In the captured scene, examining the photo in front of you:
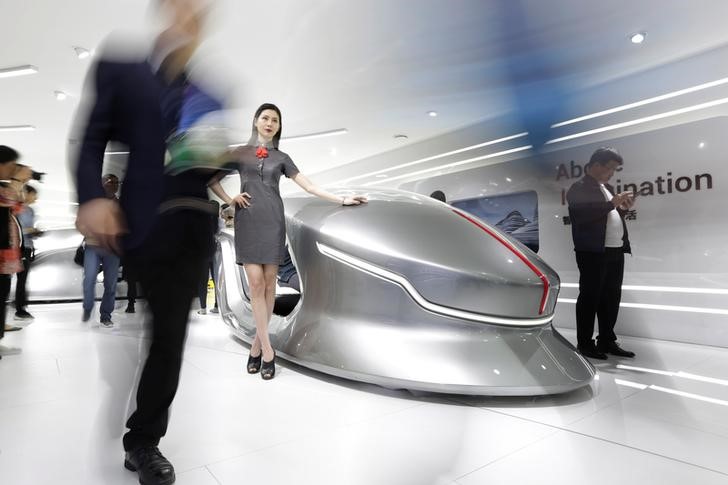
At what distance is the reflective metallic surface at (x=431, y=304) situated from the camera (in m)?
1.12

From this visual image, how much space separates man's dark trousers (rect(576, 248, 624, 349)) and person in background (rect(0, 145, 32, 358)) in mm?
2171

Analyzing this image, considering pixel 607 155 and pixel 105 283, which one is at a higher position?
pixel 607 155

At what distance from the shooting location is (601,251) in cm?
116

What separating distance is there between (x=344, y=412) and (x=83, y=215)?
2.80 ft

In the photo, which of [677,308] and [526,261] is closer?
[526,261]

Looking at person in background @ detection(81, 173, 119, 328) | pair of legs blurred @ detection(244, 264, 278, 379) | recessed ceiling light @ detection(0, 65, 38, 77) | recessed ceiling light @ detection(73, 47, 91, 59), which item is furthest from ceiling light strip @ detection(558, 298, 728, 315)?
recessed ceiling light @ detection(0, 65, 38, 77)

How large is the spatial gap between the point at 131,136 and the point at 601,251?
1.19 meters

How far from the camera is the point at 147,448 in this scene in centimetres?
81

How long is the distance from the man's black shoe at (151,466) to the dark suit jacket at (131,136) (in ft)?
1.65

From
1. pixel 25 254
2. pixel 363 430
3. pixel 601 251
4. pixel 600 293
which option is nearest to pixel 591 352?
pixel 600 293

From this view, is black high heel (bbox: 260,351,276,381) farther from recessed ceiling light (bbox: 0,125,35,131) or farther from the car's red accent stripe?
recessed ceiling light (bbox: 0,125,35,131)

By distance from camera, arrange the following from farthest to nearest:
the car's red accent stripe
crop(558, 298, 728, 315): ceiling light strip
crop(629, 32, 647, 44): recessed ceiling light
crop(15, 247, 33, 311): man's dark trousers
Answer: crop(15, 247, 33, 311): man's dark trousers
crop(558, 298, 728, 315): ceiling light strip
the car's red accent stripe
crop(629, 32, 647, 44): recessed ceiling light

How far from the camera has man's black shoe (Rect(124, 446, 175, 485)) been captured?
774 millimetres

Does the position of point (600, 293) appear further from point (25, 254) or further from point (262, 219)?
point (25, 254)
